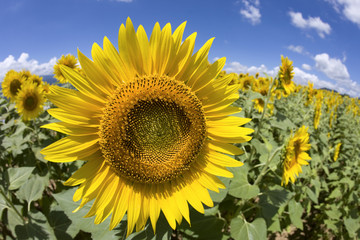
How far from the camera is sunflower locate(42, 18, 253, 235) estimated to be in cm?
141

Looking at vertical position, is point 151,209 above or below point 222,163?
below

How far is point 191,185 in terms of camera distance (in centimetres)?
173

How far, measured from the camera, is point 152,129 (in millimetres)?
1671

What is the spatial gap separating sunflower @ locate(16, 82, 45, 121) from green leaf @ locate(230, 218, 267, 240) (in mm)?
4168

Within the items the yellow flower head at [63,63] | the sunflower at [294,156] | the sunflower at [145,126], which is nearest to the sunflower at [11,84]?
the yellow flower head at [63,63]

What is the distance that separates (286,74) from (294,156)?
2.47m

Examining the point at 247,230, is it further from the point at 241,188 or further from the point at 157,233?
the point at 157,233

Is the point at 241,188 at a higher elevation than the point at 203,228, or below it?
higher

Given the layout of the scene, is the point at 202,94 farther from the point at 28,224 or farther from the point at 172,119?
the point at 28,224

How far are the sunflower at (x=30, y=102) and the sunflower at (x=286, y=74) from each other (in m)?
4.97

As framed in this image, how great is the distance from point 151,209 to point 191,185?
0.36m

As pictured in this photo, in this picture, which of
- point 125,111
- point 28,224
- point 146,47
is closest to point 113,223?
point 125,111

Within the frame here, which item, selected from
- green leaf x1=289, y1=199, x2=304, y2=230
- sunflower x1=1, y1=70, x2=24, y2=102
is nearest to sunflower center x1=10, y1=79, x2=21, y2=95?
sunflower x1=1, y1=70, x2=24, y2=102

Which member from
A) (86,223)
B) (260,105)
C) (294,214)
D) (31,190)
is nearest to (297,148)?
(294,214)
